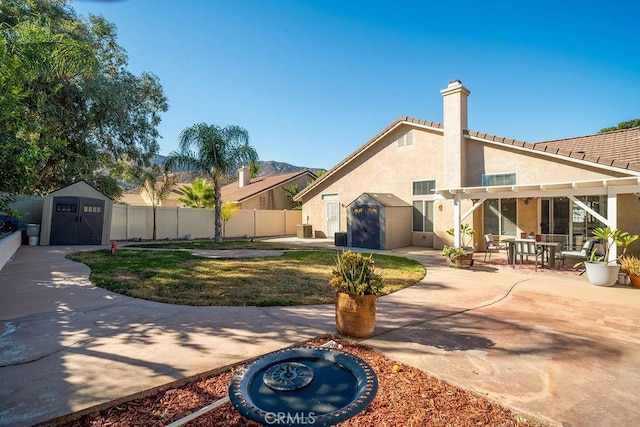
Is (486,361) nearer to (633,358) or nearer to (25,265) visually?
(633,358)

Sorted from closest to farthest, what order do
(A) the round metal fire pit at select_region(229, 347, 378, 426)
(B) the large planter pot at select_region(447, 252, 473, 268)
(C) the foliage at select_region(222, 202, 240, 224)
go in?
(A) the round metal fire pit at select_region(229, 347, 378, 426)
(B) the large planter pot at select_region(447, 252, 473, 268)
(C) the foliage at select_region(222, 202, 240, 224)

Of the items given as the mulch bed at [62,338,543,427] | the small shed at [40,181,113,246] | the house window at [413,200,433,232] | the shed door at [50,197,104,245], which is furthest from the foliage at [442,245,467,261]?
the shed door at [50,197,104,245]

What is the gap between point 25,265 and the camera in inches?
357

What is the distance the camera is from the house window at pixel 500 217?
43.7ft

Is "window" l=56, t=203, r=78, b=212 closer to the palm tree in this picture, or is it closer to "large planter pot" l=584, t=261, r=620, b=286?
the palm tree

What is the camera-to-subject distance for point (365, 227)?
1579 cm

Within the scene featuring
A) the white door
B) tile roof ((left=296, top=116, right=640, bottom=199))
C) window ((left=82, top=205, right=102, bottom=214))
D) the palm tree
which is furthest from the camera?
the white door

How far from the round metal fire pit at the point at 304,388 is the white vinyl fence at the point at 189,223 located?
18.4 m

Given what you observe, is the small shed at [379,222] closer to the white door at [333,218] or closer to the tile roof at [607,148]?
the white door at [333,218]

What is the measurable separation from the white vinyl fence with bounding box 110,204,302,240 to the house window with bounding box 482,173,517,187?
15485 millimetres

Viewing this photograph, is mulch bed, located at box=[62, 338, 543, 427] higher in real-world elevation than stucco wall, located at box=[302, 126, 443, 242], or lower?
lower

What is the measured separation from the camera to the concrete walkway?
107 inches

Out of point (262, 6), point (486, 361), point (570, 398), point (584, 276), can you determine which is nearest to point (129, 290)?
point (486, 361)

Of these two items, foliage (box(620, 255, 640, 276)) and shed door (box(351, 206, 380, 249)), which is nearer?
foliage (box(620, 255, 640, 276))
